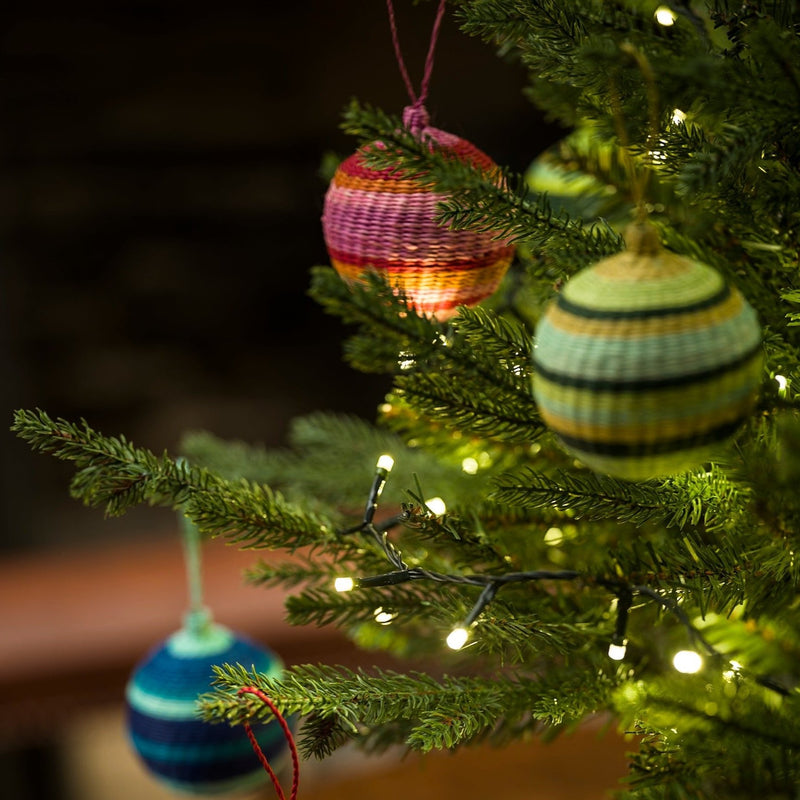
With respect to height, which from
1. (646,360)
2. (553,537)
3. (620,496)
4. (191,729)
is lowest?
(191,729)

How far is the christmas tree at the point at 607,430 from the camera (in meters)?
0.36

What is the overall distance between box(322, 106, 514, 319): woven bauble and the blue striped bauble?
34cm

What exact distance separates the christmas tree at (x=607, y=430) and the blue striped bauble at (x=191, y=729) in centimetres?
22

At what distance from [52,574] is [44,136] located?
29.2 inches

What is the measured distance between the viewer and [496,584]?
457 mm

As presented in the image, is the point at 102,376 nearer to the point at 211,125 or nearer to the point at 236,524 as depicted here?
the point at 211,125

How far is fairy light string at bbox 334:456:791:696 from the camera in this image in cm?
45

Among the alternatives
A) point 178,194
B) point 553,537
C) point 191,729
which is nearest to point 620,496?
point 553,537

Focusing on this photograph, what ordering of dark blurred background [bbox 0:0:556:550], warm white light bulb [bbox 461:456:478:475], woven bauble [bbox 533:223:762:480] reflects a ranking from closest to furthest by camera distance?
1. woven bauble [bbox 533:223:762:480]
2. warm white light bulb [bbox 461:456:478:475]
3. dark blurred background [bbox 0:0:556:550]

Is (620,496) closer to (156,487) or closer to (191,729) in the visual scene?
(156,487)

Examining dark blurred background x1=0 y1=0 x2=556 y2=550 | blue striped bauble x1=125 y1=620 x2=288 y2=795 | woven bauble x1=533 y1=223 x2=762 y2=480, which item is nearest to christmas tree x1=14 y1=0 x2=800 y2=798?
woven bauble x1=533 y1=223 x2=762 y2=480

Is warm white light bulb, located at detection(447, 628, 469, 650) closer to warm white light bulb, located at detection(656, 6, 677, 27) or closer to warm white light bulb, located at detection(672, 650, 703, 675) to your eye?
warm white light bulb, located at detection(672, 650, 703, 675)

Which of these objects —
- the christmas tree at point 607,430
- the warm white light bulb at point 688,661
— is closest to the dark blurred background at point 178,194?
the christmas tree at point 607,430

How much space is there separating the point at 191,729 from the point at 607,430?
0.52m
